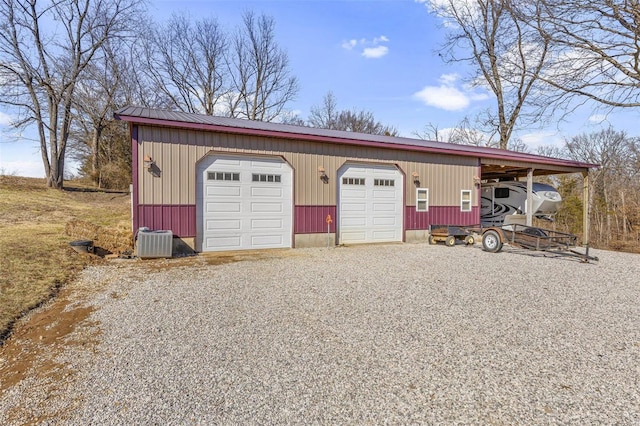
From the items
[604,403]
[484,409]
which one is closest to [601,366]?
[604,403]

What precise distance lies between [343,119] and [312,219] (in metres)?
22.8

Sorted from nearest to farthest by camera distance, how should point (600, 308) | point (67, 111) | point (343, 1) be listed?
point (600, 308)
point (343, 1)
point (67, 111)

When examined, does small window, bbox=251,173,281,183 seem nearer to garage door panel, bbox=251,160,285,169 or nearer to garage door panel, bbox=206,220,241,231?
garage door panel, bbox=251,160,285,169

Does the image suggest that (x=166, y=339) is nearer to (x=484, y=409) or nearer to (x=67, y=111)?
(x=484, y=409)

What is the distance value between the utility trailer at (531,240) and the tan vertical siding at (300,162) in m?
2.72

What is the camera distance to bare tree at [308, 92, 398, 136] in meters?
30.1

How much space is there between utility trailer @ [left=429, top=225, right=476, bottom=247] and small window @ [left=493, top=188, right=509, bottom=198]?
483cm

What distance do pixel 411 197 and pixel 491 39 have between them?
14143 mm

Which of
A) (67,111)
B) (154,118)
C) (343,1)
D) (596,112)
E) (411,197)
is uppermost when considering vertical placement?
(343,1)

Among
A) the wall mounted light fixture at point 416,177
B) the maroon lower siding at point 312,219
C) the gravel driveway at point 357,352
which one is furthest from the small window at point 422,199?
the gravel driveway at point 357,352

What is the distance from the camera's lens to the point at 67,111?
680 inches

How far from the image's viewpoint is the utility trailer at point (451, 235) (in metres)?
10.5

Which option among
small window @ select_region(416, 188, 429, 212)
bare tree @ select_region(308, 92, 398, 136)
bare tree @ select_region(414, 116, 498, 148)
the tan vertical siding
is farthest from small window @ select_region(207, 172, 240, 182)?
bare tree @ select_region(308, 92, 398, 136)

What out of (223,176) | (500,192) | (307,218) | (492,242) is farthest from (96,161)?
(500,192)
